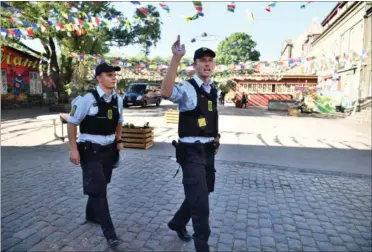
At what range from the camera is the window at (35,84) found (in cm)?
2494

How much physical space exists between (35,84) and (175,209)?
25.1 metres

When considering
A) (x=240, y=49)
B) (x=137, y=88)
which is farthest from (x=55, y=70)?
(x=240, y=49)

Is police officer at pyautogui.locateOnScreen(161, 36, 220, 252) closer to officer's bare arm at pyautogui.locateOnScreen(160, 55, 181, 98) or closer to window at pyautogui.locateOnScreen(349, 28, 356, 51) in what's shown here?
officer's bare arm at pyautogui.locateOnScreen(160, 55, 181, 98)

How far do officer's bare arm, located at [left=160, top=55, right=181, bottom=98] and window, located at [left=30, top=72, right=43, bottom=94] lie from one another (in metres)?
25.9

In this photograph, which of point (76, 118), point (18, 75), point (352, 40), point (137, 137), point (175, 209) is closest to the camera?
point (76, 118)

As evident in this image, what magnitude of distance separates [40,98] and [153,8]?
12254 mm

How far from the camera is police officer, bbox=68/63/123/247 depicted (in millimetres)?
3184

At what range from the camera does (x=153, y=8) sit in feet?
73.1

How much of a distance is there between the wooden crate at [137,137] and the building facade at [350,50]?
1301 centimetres

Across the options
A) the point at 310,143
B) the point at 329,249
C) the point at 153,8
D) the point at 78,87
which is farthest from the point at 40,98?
the point at 329,249

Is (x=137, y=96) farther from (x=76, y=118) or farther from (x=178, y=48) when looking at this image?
(x=178, y=48)

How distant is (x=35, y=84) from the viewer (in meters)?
25.4

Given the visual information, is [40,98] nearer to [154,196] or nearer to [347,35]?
[154,196]

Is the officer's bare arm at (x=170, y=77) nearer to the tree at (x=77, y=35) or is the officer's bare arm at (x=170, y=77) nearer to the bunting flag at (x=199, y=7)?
the bunting flag at (x=199, y=7)
